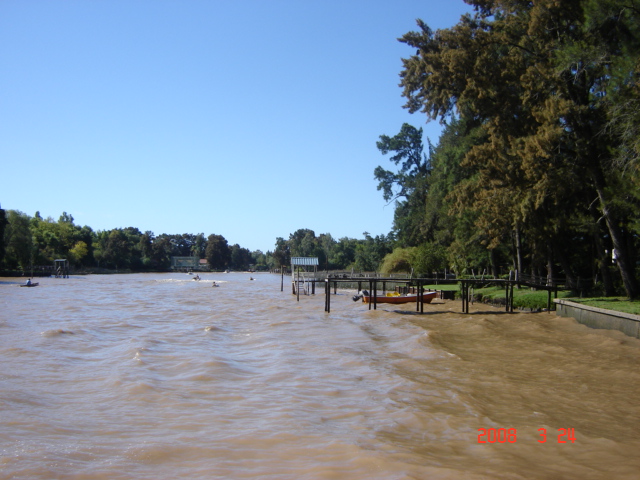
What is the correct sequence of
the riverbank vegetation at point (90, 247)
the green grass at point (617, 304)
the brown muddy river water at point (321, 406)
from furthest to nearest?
the riverbank vegetation at point (90, 247)
the green grass at point (617, 304)
the brown muddy river water at point (321, 406)

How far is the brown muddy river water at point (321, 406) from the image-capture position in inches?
304

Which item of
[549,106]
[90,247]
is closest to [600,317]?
[549,106]

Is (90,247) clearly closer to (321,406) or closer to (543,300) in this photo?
(543,300)

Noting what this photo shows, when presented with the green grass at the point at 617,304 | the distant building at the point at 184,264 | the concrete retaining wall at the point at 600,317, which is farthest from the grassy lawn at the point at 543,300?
the distant building at the point at 184,264

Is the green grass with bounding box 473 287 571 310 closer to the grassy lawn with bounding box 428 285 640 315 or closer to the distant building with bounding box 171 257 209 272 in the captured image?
the grassy lawn with bounding box 428 285 640 315

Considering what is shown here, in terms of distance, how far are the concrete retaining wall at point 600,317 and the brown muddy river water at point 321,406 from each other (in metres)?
0.35

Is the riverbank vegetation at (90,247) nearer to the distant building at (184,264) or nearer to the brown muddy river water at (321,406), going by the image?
the distant building at (184,264)

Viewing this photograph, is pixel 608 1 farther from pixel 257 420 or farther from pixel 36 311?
pixel 36 311

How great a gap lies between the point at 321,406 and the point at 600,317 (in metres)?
13.8

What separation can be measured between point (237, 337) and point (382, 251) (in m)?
59.2

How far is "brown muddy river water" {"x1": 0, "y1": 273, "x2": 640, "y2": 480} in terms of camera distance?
7.72 meters

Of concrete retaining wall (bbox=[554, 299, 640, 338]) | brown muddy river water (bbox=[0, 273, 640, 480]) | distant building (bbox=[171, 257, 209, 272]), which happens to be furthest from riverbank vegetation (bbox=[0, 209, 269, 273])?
concrete retaining wall (bbox=[554, 299, 640, 338])

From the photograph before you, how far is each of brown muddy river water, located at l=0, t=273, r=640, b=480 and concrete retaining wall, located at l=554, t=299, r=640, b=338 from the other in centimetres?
35

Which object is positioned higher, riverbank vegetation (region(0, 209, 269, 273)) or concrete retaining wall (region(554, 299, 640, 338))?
riverbank vegetation (region(0, 209, 269, 273))
